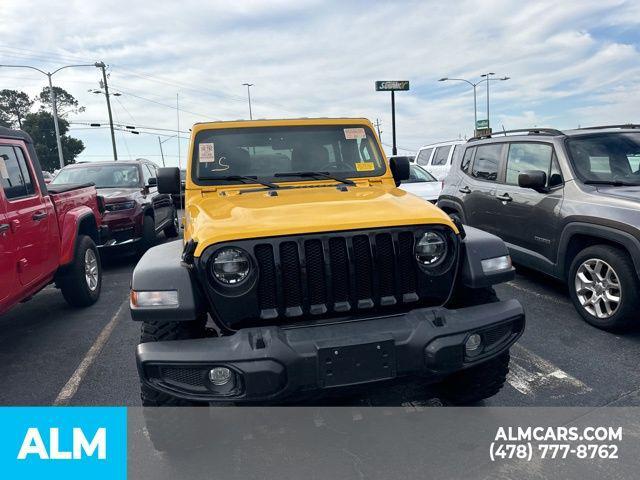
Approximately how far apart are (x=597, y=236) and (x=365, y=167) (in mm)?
2235

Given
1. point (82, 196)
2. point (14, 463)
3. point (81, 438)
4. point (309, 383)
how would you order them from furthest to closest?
point (82, 196) → point (81, 438) → point (14, 463) → point (309, 383)

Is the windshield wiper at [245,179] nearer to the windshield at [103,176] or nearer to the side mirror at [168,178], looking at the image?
the side mirror at [168,178]

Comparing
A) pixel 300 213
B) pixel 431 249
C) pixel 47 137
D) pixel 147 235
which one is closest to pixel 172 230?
pixel 147 235

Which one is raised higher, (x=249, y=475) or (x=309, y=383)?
(x=309, y=383)

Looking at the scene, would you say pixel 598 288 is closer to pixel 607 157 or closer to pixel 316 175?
pixel 607 157

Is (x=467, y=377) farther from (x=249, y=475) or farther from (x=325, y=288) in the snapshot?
(x=249, y=475)

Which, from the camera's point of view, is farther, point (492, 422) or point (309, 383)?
point (492, 422)

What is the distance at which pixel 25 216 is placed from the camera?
4.51m

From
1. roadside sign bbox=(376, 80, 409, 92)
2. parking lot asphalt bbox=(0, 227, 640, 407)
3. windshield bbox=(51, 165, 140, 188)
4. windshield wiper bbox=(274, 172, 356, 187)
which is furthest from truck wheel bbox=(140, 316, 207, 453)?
roadside sign bbox=(376, 80, 409, 92)

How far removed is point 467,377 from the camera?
3.11 m

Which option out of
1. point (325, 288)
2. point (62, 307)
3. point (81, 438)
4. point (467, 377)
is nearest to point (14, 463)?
point (81, 438)

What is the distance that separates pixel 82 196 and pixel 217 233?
4270 mm

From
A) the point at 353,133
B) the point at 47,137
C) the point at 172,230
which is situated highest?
the point at 47,137

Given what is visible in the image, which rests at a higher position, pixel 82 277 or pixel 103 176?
pixel 103 176
